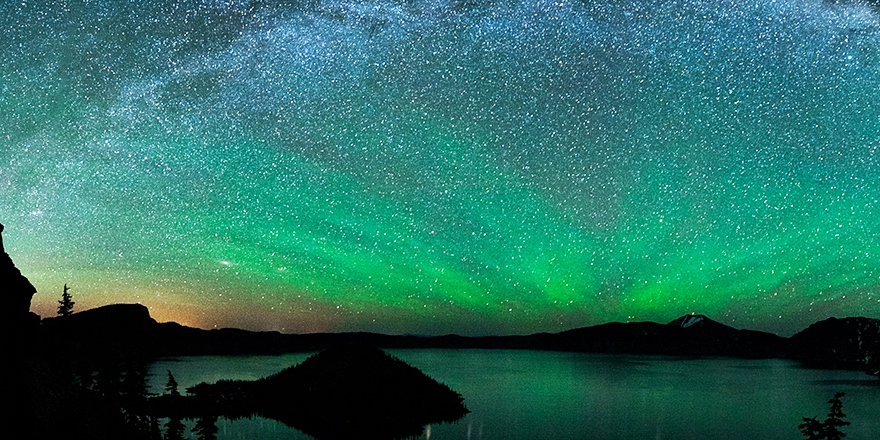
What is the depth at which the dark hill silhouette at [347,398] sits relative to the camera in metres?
76.2

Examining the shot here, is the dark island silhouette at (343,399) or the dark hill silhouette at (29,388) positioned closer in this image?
the dark hill silhouette at (29,388)

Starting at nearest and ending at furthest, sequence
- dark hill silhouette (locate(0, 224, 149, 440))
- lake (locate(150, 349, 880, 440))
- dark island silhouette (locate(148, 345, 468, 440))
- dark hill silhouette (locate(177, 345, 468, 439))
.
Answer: dark hill silhouette (locate(0, 224, 149, 440))
dark island silhouette (locate(148, 345, 468, 440))
lake (locate(150, 349, 880, 440))
dark hill silhouette (locate(177, 345, 468, 439))

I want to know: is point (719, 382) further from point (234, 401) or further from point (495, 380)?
point (234, 401)

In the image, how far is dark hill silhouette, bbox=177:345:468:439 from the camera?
3000 inches

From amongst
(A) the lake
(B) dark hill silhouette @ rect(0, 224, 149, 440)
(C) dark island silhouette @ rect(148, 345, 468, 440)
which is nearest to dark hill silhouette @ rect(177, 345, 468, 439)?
(C) dark island silhouette @ rect(148, 345, 468, 440)

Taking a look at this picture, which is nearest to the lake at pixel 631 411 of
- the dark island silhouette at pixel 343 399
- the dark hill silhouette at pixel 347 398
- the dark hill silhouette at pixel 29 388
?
the dark island silhouette at pixel 343 399

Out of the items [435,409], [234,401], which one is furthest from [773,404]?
[234,401]

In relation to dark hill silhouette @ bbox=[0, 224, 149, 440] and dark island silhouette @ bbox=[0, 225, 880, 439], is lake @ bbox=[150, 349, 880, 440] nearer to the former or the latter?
dark island silhouette @ bbox=[0, 225, 880, 439]

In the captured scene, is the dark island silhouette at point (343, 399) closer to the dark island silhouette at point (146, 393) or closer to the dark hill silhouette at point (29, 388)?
the dark island silhouette at point (146, 393)

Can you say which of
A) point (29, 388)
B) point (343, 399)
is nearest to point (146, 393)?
point (29, 388)

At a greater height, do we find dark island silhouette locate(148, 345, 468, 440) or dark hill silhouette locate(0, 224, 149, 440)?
dark hill silhouette locate(0, 224, 149, 440)

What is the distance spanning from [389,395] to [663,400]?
59238mm

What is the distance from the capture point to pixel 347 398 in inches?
3332

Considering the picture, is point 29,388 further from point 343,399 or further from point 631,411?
point 631,411
